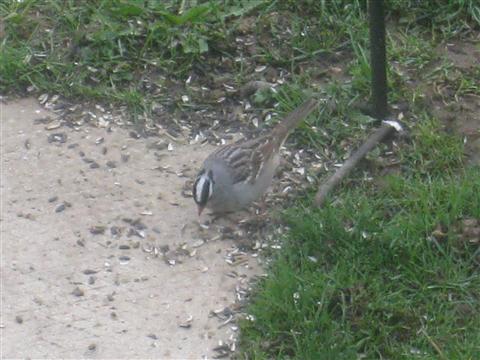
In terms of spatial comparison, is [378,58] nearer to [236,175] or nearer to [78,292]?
[236,175]

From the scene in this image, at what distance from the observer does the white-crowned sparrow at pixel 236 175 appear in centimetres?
546

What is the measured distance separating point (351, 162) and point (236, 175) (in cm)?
54

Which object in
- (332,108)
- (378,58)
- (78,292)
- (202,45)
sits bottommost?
(78,292)

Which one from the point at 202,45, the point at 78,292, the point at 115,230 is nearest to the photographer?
the point at 78,292

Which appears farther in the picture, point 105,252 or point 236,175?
point 236,175

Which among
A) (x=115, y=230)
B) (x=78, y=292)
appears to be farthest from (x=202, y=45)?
(x=78, y=292)

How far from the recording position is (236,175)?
18.1ft

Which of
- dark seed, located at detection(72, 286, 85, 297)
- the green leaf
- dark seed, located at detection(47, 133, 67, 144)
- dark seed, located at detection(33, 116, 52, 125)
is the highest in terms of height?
the green leaf

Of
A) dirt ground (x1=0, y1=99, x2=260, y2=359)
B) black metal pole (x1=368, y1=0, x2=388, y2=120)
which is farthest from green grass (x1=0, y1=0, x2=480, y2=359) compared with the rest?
dirt ground (x1=0, y1=99, x2=260, y2=359)

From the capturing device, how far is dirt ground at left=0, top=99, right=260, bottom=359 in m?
4.96

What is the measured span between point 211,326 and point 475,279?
3.58ft

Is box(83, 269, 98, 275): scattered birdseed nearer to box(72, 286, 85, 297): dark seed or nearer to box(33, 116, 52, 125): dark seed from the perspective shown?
box(72, 286, 85, 297): dark seed

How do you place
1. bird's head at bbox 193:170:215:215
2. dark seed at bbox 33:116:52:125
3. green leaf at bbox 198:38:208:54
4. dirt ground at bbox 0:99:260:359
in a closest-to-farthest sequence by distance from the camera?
dirt ground at bbox 0:99:260:359
bird's head at bbox 193:170:215:215
dark seed at bbox 33:116:52:125
green leaf at bbox 198:38:208:54

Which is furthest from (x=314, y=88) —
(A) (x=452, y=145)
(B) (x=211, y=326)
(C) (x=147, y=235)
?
(B) (x=211, y=326)
